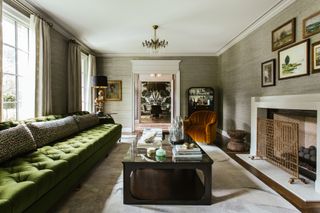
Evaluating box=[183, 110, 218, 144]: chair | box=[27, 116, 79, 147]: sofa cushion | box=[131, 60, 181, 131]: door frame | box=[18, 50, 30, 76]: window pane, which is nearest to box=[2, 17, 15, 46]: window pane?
box=[18, 50, 30, 76]: window pane

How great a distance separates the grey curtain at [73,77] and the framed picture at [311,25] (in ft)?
14.8

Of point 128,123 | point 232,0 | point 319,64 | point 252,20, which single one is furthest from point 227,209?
point 128,123

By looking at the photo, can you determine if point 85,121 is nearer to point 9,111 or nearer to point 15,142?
point 9,111

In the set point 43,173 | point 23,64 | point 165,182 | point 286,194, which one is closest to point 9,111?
point 23,64

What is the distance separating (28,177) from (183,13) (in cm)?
349

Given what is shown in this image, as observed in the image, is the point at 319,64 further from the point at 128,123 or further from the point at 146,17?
the point at 128,123

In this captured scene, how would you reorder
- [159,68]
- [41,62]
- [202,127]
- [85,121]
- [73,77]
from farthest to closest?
[159,68], [202,127], [73,77], [85,121], [41,62]

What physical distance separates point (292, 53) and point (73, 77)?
4.39 m

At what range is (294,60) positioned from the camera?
3326 millimetres

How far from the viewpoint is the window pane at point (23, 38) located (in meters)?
3.66

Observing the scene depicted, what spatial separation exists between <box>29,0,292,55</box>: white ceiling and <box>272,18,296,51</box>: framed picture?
403 mm

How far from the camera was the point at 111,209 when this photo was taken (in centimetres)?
219

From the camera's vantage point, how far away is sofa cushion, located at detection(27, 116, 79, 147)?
2846 mm

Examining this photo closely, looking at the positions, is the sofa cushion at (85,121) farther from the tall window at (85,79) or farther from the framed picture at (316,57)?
the framed picture at (316,57)
